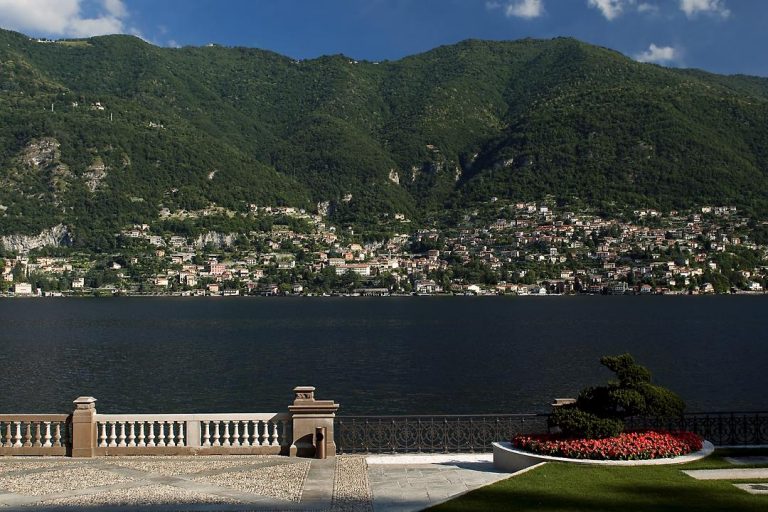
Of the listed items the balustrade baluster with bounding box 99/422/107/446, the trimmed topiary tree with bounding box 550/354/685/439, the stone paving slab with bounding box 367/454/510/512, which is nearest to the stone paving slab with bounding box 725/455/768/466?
the trimmed topiary tree with bounding box 550/354/685/439

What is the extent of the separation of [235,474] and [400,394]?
Answer: 31.1 m

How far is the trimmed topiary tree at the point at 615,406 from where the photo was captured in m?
16.3

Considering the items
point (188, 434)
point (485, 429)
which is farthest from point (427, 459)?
point (188, 434)

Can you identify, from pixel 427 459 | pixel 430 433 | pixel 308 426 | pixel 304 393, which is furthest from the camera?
pixel 430 433

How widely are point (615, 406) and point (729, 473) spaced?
2531 millimetres

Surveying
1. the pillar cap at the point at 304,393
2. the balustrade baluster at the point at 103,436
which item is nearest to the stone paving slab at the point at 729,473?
the pillar cap at the point at 304,393

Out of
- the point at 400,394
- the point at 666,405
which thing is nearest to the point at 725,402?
the point at 400,394

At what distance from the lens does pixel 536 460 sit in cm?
1603

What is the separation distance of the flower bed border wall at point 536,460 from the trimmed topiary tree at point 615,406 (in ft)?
2.47

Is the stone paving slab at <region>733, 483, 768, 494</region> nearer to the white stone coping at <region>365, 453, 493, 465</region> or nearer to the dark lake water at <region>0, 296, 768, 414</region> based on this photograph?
the white stone coping at <region>365, 453, 493, 465</region>

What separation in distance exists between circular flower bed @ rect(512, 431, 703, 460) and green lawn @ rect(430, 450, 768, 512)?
1.55 feet

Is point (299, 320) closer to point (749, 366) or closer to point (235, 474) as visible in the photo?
point (749, 366)

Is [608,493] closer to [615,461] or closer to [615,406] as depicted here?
[615,461]

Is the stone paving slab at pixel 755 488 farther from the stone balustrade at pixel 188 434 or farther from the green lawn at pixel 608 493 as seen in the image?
the stone balustrade at pixel 188 434
